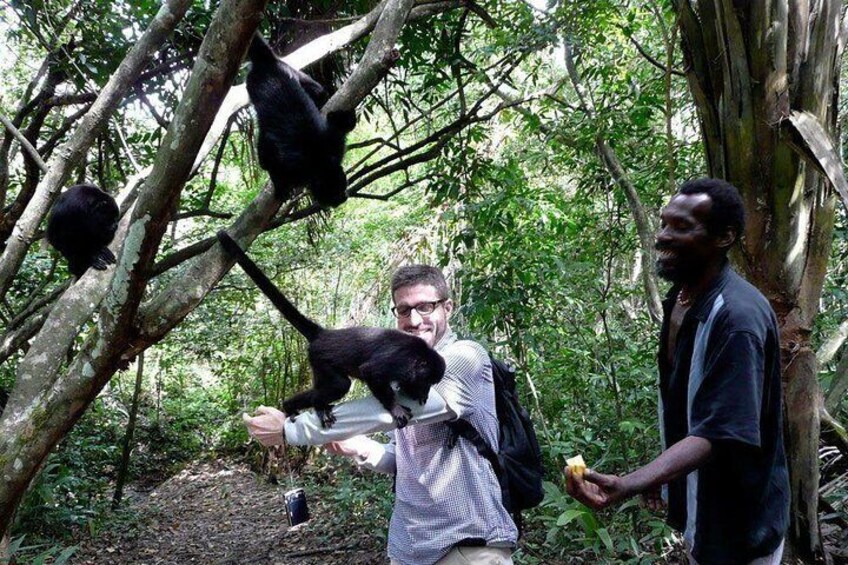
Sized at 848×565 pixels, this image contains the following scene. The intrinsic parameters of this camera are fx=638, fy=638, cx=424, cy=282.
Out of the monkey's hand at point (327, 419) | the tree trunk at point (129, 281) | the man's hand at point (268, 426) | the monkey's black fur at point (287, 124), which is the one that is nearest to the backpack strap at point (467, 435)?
the monkey's hand at point (327, 419)

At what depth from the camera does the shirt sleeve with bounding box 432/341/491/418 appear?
2.00 metres

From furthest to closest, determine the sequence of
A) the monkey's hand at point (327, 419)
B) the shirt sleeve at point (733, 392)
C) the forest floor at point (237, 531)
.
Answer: the forest floor at point (237, 531) → the monkey's hand at point (327, 419) → the shirt sleeve at point (733, 392)

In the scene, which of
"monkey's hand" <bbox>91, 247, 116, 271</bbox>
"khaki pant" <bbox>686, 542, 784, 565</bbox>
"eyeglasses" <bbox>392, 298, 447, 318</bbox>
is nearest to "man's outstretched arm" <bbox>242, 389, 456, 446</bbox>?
"eyeglasses" <bbox>392, 298, 447, 318</bbox>

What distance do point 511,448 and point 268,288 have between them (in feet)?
4.36

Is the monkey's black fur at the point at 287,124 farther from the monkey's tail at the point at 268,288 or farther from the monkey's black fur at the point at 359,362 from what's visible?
the monkey's black fur at the point at 359,362

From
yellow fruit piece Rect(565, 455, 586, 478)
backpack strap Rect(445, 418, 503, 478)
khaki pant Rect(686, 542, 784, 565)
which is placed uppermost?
backpack strap Rect(445, 418, 503, 478)

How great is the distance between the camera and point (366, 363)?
2.64 meters

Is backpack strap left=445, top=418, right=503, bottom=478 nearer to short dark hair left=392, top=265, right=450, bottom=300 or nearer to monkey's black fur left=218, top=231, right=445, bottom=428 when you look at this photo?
monkey's black fur left=218, top=231, right=445, bottom=428

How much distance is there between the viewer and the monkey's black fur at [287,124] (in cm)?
345

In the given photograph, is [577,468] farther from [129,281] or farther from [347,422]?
[129,281]

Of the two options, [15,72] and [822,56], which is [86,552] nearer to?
[15,72]

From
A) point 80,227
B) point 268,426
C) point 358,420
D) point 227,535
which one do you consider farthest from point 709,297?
point 227,535

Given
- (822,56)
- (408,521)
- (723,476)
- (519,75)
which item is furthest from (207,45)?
(519,75)

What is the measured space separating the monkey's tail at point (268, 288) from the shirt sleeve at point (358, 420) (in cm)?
71
